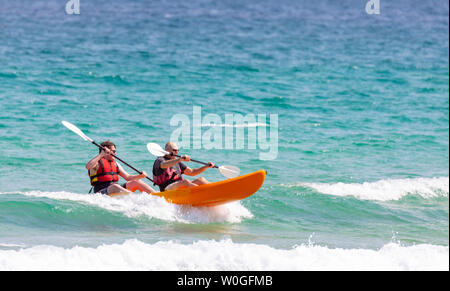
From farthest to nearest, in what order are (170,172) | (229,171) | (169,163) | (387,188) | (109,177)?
1. (387,188)
2. (229,171)
3. (170,172)
4. (109,177)
5. (169,163)

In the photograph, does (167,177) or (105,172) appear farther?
(167,177)

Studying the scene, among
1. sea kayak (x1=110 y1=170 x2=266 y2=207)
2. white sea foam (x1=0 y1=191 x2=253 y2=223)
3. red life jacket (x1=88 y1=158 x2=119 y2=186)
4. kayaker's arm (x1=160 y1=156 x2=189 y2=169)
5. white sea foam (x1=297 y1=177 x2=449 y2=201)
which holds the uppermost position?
kayaker's arm (x1=160 y1=156 x2=189 y2=169)

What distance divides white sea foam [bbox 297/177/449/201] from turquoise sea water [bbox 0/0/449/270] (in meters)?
0.05

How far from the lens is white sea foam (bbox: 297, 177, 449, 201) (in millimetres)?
11141

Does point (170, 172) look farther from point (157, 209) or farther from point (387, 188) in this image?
point (387, 188)

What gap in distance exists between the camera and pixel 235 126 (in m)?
15.4

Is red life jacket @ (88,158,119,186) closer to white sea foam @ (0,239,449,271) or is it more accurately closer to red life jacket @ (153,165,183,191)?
red life jacket @ (153,165,183,191)

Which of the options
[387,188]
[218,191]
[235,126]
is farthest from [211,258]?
[235,126]

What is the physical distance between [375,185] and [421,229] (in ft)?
8.27

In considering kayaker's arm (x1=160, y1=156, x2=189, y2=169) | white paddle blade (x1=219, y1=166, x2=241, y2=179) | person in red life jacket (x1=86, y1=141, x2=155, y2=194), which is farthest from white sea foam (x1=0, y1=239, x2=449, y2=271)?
white paddle blade (x1=219, y1=166, x2=241, y2=179)

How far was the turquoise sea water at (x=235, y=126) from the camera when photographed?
7.29 metres

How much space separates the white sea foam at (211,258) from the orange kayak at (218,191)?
153 cm

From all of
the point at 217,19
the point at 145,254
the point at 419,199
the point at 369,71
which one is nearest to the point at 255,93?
the point at 369,71

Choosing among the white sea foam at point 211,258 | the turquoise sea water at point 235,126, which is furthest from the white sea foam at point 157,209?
the white sea foam at point 211,258
